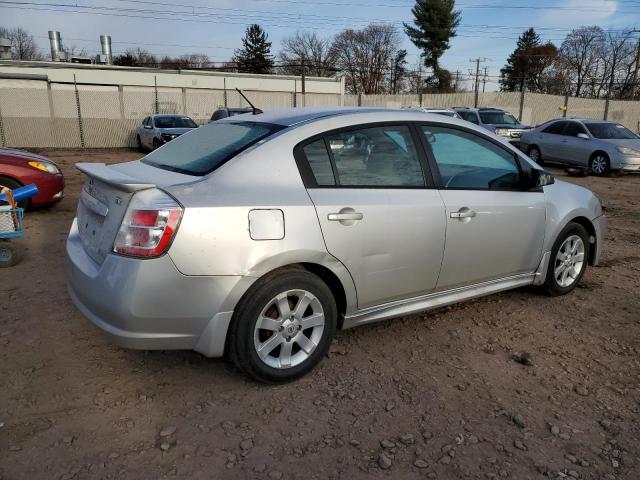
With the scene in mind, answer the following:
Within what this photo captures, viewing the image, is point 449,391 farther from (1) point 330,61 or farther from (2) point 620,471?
(1) point 330,61

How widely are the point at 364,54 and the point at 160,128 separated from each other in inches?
1979

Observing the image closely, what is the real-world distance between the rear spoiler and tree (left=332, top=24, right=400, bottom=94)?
6227cm

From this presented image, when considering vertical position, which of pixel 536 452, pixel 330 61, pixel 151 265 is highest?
pixel 330 61

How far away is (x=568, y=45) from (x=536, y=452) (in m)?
77.2

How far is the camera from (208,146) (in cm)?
332

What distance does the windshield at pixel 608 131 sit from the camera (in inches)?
560

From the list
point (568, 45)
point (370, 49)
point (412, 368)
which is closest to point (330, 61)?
point (370, 49)

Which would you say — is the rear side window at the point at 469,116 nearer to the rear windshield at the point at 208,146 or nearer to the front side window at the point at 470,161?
the front side window at the point at 470,161

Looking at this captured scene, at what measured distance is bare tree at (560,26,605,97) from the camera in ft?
214

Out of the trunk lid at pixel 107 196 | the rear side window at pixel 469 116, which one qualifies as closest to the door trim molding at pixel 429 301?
the trunk lid at pixel 107 196

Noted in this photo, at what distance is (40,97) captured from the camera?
24047 mm

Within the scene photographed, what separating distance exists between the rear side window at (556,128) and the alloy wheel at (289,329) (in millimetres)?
14365

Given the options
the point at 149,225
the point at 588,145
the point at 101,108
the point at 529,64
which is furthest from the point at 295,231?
the point at 529,64

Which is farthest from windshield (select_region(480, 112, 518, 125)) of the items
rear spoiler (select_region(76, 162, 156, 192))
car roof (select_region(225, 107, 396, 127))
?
rear spoiler (select_region(76, 162, 156, 192))
